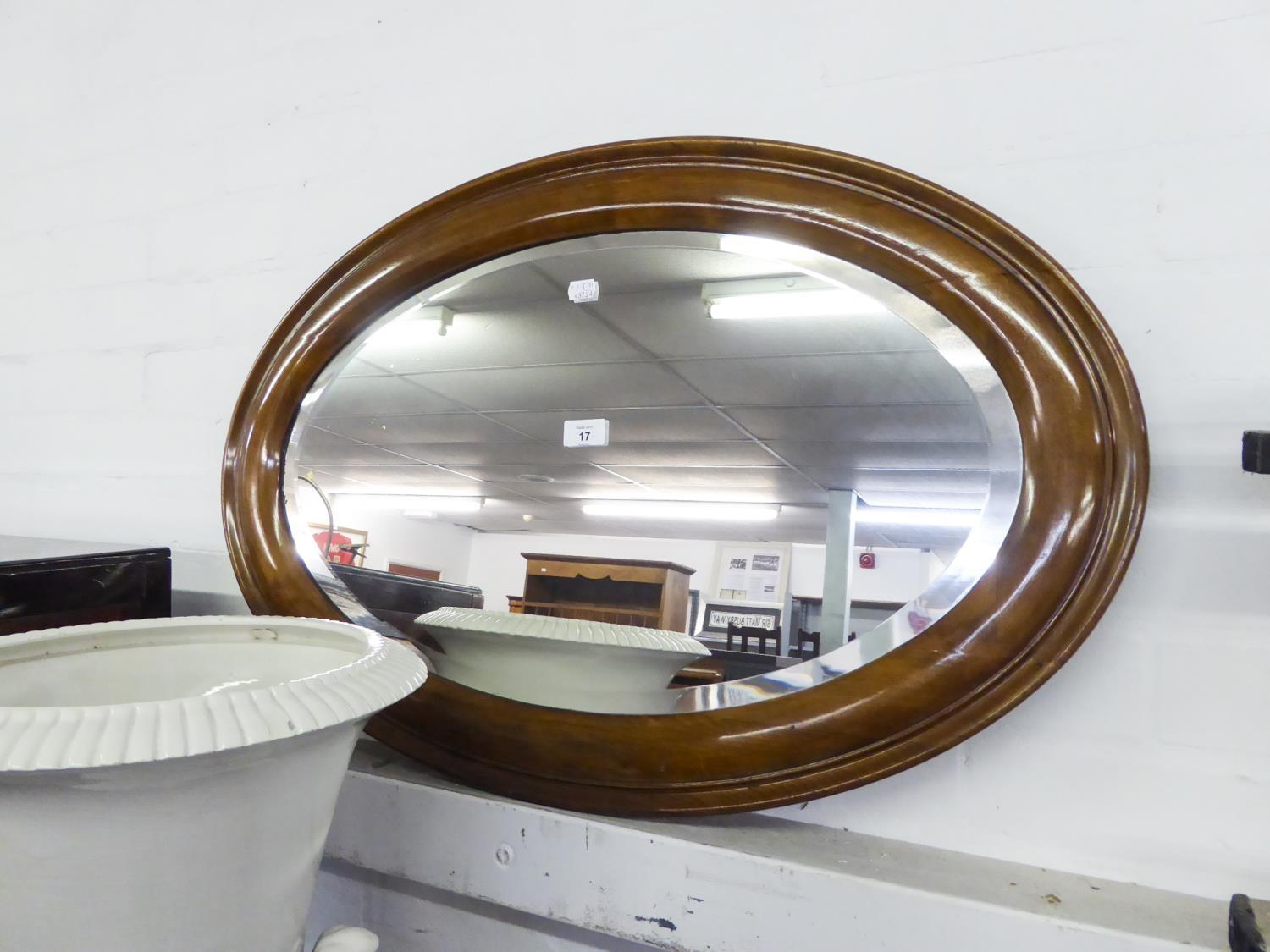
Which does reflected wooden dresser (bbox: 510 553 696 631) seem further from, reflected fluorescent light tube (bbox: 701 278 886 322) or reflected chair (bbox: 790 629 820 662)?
reflected fluorescent light tube (bbox: 701 278 886 322)

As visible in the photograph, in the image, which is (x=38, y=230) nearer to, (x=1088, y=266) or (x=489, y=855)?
(x=489, y=855)

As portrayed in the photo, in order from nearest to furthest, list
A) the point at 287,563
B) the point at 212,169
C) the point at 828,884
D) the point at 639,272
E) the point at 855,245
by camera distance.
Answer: the point at 828,884, the point at 855,245, the point at 639,272, the point at 287,563, the point at 212,169

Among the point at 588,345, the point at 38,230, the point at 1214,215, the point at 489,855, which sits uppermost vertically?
the point at 38,230

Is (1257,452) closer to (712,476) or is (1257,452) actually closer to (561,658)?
(712,476)

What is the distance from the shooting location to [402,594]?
1041 mm

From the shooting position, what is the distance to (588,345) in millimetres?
955

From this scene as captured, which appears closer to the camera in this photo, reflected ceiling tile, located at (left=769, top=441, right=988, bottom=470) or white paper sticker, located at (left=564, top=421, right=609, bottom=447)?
reflected ceiling tile, located at (left=769, top=441, right=988, bottom=470)

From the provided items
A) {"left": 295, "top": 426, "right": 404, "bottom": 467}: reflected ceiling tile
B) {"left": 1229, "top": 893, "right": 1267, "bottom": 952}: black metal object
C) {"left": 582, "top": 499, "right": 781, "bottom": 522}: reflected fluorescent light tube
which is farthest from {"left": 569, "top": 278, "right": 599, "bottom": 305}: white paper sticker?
{"left": 1229, "top": 893, "right": 1267, "bottom": 952}: black metal object

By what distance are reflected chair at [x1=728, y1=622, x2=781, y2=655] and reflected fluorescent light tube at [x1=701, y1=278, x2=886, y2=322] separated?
336 millimetres

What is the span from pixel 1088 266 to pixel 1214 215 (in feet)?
0.38

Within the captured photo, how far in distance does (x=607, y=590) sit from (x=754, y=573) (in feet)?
0.61

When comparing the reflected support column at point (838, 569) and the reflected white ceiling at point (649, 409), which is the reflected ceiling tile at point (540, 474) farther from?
the reflected support column at point (838, 569)

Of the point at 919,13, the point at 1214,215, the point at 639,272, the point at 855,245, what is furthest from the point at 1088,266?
the point at 639,272

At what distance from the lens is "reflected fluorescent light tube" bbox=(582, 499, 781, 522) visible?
88 cm
